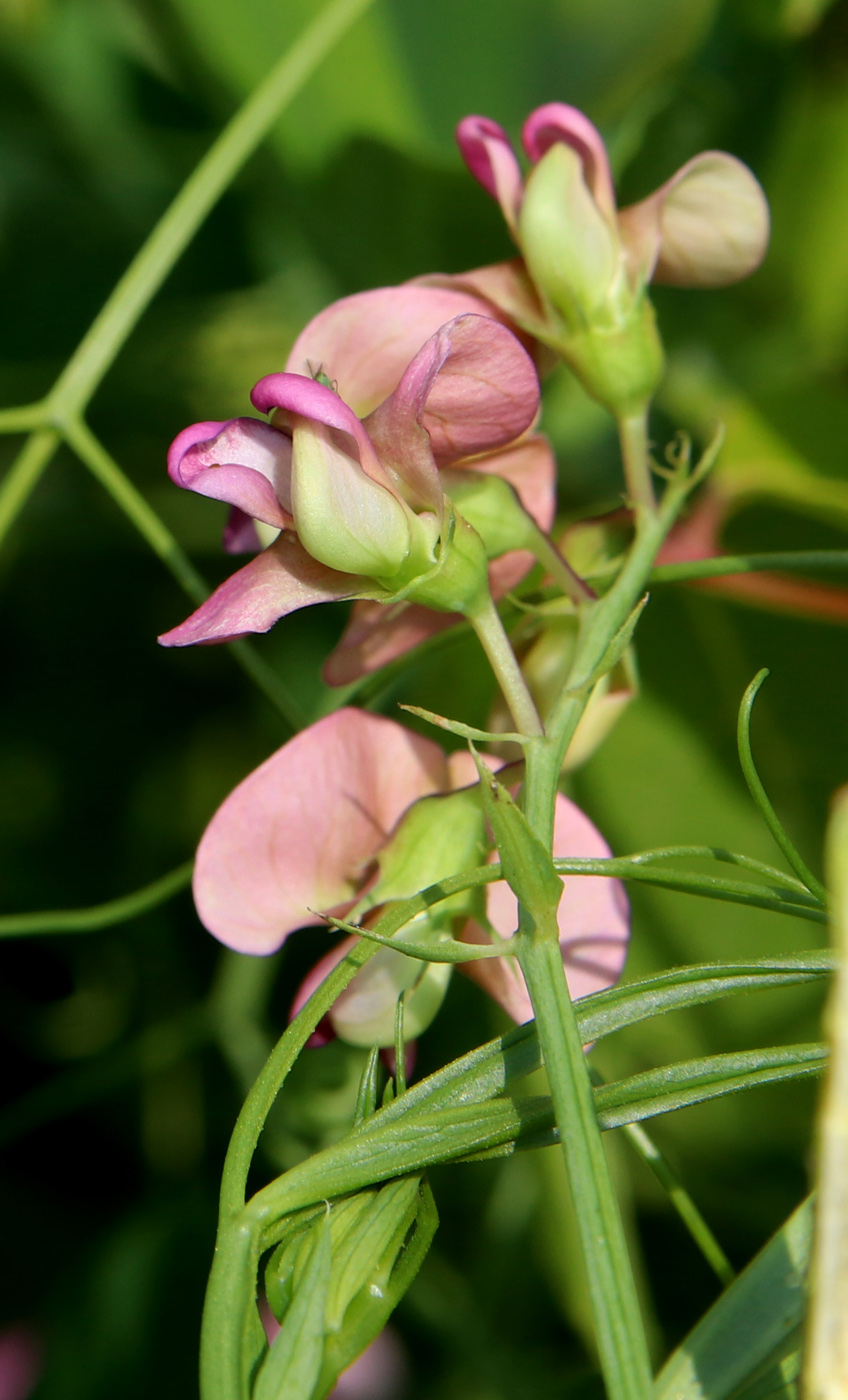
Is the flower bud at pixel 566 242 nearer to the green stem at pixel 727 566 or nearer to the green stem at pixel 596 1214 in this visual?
the green stem at pixel 727 566

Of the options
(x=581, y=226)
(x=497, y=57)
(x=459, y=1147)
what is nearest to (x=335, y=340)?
(x=581, y=226)

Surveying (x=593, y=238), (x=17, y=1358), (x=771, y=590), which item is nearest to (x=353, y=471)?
(x=593, y=238)

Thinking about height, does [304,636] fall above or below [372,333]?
above

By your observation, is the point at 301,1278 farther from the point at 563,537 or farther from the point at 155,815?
the point at 155,815

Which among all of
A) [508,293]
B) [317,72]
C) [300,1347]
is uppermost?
[317,72]

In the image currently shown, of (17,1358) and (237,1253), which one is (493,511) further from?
(17,1358)

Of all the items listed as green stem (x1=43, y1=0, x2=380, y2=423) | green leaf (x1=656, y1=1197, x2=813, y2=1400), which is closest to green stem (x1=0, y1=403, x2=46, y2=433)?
green stem (x1=43, y1=0, x2=380, y2=423)

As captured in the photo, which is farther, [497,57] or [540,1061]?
[497,57]
